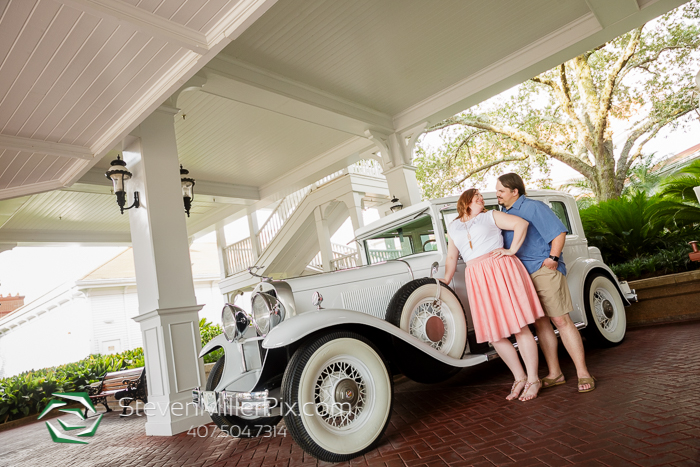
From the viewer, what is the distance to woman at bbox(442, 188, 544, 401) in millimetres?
3291

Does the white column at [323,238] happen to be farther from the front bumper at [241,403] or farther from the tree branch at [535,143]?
the front bumper at [241,403]

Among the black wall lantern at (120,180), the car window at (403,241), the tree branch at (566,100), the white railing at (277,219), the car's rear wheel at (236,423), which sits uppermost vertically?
the tree branch at (566,100)

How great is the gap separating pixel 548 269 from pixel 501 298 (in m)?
0.48

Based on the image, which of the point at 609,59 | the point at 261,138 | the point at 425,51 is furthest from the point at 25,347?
the point at 609,59

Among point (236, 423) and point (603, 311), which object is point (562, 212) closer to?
point (603, 311)

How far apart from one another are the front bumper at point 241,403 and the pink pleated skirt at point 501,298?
5.71 feet

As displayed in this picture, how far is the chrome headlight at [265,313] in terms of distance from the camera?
10.5 ft

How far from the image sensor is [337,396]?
274cm

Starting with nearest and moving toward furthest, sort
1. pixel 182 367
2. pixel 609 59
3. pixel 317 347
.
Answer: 1. pixel 317 347
2. pixel 182 367
3. pixel 609 59

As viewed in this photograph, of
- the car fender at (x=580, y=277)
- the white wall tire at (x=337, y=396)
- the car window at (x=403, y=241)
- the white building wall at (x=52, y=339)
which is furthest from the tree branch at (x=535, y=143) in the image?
the white building wall at (x=52, y=339)

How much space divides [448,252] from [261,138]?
5711 millimetres

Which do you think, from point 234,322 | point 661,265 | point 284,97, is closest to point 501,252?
point 234,322

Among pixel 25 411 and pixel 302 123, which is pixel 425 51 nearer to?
pixel 302 123

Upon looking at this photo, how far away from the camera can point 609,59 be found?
12.5m
